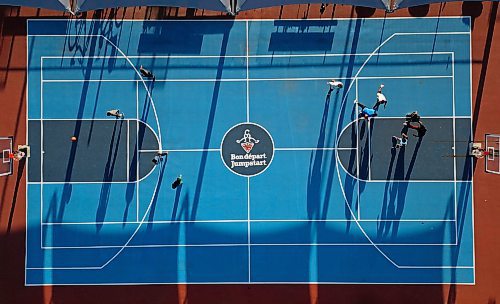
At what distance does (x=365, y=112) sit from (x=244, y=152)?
4.09m

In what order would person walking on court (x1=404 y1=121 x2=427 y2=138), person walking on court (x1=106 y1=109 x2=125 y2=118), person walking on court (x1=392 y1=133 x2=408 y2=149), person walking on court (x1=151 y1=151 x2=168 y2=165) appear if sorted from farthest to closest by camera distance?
person walking on court (x1=151 y1=151 x2=168 y2=165) → person walking on court (x1=392 y1=133 x2=408 y2=149) → person walking on court (x1=106 y1=109 x2=125 y2=118) → person walking on court (x1=404 y1=121 x2=427 y2=138)

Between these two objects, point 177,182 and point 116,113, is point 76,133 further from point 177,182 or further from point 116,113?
point 177,182

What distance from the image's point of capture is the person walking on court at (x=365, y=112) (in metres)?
14.4

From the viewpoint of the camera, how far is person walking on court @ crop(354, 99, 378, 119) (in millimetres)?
14445

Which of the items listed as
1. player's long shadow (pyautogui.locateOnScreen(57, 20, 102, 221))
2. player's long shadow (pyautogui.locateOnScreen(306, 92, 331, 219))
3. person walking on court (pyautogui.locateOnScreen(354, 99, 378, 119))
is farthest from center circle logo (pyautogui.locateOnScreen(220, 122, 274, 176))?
player's long shadow (pyautogui.locateOnScreen(57, 20, 102, 221))

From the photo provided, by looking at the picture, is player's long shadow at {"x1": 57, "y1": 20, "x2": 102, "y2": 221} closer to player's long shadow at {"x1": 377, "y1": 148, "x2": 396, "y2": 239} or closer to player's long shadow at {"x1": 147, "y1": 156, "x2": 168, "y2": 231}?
player's long shadow at {"x1": 147, "y1": 156, "x2": 168, "y2": 231}

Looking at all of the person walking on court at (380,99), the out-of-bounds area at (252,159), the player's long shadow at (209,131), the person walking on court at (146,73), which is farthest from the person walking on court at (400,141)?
the person walking on court at (146,73)

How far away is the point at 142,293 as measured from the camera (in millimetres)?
14945

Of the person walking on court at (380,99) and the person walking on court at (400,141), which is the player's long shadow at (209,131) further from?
the person walking on court at (400,141)

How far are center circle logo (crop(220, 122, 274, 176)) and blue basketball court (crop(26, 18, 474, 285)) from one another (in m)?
0.05

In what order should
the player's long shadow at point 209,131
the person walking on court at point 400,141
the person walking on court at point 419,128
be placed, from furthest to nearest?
the player's long shadow at point 209,131 → the person walking on court at point 400,141 → the person walking on court at point 419,128

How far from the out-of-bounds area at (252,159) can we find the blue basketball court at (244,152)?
0.05 meters

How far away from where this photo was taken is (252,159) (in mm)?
15000

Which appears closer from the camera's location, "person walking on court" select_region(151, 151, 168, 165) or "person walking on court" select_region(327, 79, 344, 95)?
"person walking on court" select_region(327, 79, 344, 95)
